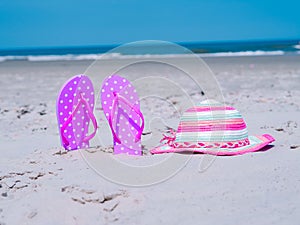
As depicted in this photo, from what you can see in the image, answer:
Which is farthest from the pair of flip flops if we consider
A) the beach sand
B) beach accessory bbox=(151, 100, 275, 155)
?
beach accessory bbox=(151, 100, 275, 155)

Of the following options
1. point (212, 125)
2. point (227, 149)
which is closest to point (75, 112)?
point (212, 125)

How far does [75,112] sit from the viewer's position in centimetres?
410

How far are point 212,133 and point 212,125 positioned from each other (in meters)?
0.07

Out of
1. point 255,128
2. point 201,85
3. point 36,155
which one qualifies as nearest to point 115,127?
point 36,155

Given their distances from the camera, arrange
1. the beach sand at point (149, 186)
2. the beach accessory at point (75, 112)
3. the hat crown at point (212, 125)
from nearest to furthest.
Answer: the beach sand at point (149, 186), the hat crown at point (212, 125), the beach accessory at point (75, 112)

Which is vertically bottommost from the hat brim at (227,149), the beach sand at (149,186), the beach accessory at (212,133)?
the beach sand at (149,186)

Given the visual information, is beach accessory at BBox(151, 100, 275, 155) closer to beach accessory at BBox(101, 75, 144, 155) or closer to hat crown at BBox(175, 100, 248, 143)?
hat crown at BBox(175, 100, 248, 143)

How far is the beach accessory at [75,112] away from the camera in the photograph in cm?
405

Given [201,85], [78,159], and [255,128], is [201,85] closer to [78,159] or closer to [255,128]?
[255,128]

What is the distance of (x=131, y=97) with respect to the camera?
4109 mm

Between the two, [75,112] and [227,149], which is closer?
[227,149]

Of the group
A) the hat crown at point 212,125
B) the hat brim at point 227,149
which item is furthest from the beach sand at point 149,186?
the hat crown at point 212,125

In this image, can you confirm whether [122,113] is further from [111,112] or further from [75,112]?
[75,112]

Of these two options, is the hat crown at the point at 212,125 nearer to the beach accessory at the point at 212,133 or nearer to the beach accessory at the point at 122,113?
the beach accessory at the point at 212,133
